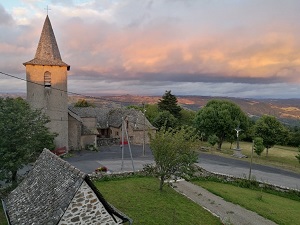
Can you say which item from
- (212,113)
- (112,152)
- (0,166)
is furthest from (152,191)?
(212,113)

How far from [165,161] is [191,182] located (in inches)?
261

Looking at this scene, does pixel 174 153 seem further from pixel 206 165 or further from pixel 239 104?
pixel 239 104

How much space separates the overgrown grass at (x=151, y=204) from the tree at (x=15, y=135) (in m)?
6.38

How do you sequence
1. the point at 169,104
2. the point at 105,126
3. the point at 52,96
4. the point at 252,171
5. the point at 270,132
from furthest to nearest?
the point at 169,104 < the point at 105,126 < the point at 270,132 < the point at 52,96 < the point at 252,171

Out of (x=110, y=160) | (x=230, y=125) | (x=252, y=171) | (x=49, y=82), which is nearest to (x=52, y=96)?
(x=49, y=82)

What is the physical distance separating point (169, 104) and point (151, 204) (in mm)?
48648

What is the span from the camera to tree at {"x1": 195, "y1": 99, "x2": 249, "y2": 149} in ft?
160

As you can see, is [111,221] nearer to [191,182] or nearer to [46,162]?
[46,162]

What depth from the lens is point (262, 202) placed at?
2158cm

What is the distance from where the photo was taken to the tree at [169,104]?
6619cm

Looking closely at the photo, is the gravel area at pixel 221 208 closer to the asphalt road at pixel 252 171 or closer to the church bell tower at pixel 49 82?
the asphalt road at pixel 252 171

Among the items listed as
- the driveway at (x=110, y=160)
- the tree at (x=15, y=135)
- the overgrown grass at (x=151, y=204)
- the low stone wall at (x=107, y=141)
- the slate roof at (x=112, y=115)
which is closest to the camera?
the overgrown grass at (x=151, y=204)

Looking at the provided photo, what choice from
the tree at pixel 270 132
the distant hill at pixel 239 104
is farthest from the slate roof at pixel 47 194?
the distant hill at pixel 239 104

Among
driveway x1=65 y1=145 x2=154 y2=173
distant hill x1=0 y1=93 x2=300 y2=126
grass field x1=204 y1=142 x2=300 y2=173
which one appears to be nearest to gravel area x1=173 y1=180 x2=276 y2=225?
driveway x1=65 y1=145 x2=154 y2=173
